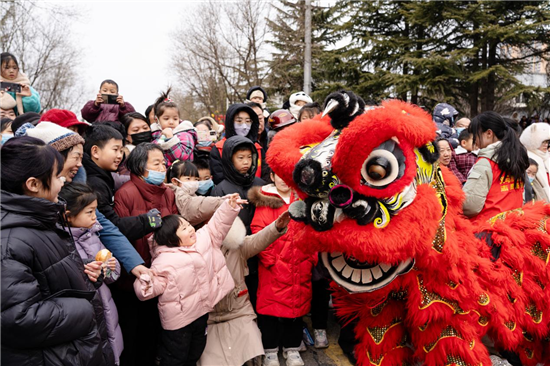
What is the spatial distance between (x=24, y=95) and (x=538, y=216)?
191 inches

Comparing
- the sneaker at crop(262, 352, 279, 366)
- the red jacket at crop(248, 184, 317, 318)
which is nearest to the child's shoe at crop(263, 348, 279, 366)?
the sneaker at crop(262, 352, 279, 366)

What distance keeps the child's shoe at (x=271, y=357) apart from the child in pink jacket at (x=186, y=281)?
55 cm

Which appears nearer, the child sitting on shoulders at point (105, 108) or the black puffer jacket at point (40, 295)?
the black puffer jacket at point (40, 295)

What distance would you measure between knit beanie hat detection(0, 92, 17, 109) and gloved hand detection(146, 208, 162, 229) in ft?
8.18

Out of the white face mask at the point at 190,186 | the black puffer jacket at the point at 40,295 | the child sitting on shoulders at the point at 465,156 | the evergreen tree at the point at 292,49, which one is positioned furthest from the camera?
the evergreen tree at the point at 292,49

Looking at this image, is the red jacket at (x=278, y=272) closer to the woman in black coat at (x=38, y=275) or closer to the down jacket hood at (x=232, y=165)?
the down jacket hood at (x=232, y=165)

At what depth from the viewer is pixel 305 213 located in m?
1.79

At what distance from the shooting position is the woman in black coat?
5.25 feet

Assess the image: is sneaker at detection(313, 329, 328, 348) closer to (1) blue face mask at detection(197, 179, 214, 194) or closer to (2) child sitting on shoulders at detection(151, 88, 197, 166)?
(1) blue face mask at detection(197, 179, 214, 194)

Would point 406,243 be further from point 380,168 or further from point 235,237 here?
point 235,237

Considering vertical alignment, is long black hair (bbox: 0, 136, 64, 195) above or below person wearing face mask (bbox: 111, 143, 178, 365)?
above

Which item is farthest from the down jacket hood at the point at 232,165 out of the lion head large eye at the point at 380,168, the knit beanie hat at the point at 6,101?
the knit beanie hat at the point at 6,101

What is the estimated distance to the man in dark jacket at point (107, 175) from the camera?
2545 mm

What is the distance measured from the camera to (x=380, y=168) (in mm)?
1626
